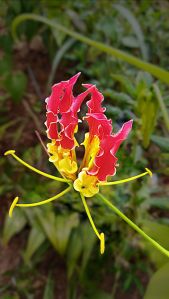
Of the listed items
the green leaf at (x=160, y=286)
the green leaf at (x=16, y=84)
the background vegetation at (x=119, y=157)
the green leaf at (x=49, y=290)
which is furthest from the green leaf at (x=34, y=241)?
the green leaf at (x=160, y=286)

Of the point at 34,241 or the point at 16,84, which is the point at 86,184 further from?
the point at 16,84

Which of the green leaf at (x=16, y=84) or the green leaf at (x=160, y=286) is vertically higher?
the green leaf at (x=160, y=286)

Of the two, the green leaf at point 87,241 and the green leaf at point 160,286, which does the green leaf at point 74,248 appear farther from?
the green leaf at point 160,286

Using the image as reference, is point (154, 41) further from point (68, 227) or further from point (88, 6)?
point (68, 227)

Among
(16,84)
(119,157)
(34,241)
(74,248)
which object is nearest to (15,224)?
(34,241)

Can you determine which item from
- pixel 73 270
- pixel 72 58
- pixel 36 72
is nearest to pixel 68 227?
pixel 73 270

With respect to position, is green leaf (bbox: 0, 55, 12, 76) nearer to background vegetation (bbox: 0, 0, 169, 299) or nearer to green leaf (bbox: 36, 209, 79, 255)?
background vegetation (bbox: 0, 0, 169, 299)
